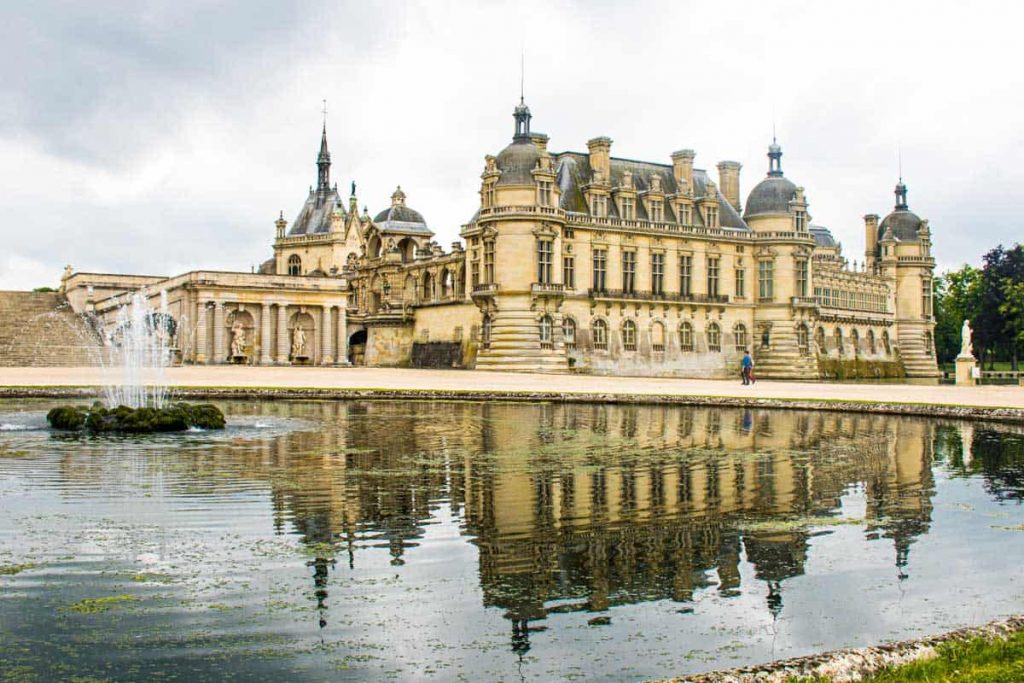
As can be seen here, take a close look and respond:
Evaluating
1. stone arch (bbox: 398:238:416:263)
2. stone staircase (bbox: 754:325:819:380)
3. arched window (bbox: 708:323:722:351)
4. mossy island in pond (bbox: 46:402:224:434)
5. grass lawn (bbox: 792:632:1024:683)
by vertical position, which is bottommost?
grass lawn (bbox: 792:632:1024:683)

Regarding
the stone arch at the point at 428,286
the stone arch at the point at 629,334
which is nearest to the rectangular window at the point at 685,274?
the stone arch at the point at 629,334

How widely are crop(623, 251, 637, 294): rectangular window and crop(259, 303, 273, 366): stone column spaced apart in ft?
Result: 77.2

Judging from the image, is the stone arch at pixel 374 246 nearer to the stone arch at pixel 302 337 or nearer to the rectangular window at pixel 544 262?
the stone arch at pixel 302 337

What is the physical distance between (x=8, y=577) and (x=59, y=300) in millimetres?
71759

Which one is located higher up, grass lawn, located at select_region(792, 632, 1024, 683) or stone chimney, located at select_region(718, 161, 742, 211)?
stone chimney, located at select_region(718, 161, 742, 211)

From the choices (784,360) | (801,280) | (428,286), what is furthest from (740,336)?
(428,286)

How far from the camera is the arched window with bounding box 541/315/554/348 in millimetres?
59344

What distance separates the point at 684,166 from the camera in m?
68.6

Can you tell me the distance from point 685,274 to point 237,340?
28662 mm

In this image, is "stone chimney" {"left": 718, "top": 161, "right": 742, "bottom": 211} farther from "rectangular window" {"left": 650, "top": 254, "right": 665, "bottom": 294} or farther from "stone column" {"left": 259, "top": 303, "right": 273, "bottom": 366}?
"stone column" {"left": 259, "top": 303, "right": 273, "bottom": 366}

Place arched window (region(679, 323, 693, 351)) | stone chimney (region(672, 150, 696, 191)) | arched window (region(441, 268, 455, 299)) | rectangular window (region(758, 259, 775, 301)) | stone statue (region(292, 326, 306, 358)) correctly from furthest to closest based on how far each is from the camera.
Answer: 1. stone statue (region(292, 326, 306, 358))
2. arched window (region(441, 268, 455, 299))
3. rectangular window (region(758, 259, 775, 301))
4. stone chimney (region(672, 150, 696, 191))
5. arched window (region(679, 323, 693, 351))

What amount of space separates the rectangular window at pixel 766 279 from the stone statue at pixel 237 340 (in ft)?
109

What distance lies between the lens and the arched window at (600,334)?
205 feet

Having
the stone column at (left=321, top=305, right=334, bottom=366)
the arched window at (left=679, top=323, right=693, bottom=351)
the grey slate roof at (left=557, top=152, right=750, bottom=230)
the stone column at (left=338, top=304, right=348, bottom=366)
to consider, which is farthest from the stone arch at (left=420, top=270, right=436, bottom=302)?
the arched window at (left=679, top=323, right=693, bottom=351)
